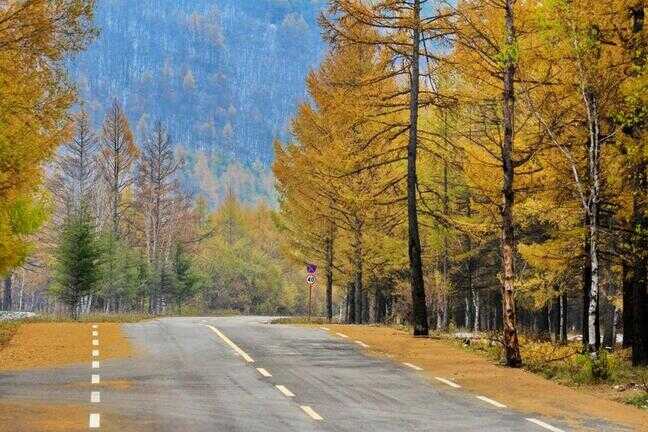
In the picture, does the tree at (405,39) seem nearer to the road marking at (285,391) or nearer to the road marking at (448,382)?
the road marking at (448,382)

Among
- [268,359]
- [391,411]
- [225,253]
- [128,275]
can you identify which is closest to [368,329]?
[268,359]

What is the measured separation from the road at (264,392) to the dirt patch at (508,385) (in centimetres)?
61

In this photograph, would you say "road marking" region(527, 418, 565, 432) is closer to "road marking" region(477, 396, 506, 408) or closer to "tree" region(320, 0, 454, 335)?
"road marking" region(477, 396, 506, 408)

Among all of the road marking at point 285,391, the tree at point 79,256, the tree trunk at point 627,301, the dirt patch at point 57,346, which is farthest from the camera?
the tree at point 79,256

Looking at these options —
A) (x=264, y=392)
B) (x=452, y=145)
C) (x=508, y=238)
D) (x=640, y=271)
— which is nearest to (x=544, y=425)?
(x=264, y=392)

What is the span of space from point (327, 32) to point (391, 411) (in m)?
14.9

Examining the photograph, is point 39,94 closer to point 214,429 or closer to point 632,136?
point 214,429

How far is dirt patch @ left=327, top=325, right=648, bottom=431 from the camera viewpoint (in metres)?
14.0

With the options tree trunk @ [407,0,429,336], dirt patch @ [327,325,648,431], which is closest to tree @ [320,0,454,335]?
tree trunk @ [407,0,429,336]

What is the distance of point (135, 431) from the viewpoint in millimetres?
11633

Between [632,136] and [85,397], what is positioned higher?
[632,136]

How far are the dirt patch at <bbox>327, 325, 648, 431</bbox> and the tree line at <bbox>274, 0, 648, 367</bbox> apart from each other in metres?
1.31

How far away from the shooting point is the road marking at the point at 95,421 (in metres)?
12.0

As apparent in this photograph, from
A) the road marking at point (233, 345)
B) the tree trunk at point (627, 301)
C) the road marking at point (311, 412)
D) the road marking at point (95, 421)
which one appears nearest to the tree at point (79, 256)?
the road marking at point (233, 345)
